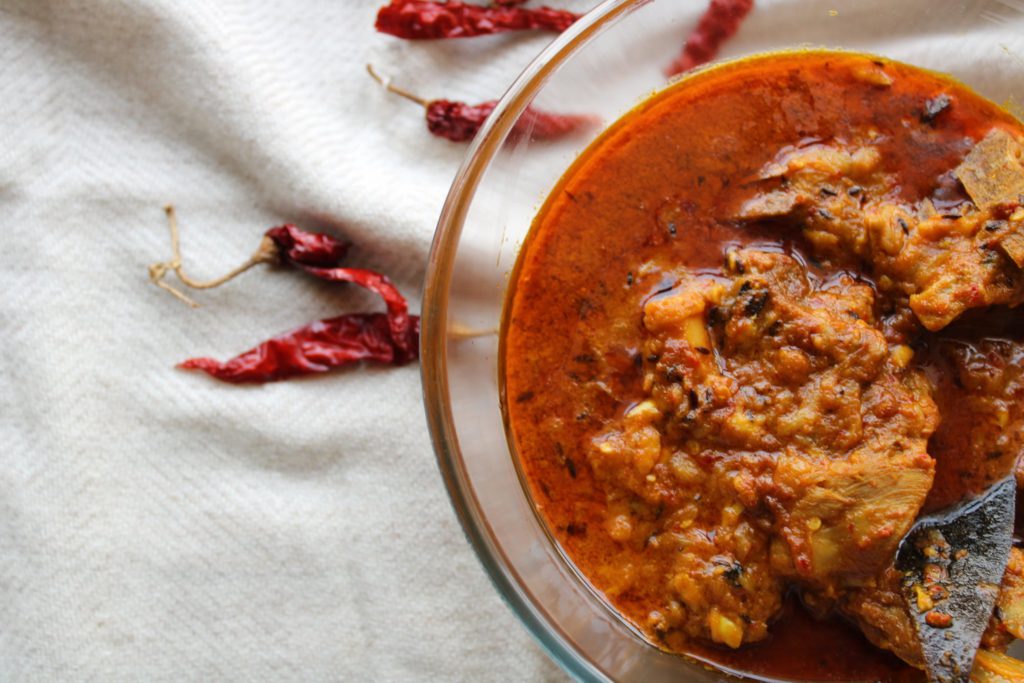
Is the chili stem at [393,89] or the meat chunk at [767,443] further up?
the chili stem at [393,89]

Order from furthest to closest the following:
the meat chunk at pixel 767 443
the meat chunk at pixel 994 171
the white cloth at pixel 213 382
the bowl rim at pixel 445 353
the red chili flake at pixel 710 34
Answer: the white cloth at pixel 213 382 → the red chili flake at pixel 710 34 → the bowl rim at pixel 445 353 → the meat chunk at pixel 994 171 → the meat chunk at pixel 767 443

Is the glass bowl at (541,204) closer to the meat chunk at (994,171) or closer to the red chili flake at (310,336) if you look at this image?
the meat chunk at (994,171)

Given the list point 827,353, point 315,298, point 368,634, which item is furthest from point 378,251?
point 827,353

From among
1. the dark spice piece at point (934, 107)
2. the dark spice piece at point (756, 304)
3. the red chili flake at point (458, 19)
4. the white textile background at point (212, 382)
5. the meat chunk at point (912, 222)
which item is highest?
the dark spice piece at point (934, 107)

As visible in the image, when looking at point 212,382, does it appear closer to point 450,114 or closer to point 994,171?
point 450,114

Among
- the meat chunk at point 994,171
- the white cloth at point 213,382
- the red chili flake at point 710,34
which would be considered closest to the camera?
the meat chunk at point 994,171

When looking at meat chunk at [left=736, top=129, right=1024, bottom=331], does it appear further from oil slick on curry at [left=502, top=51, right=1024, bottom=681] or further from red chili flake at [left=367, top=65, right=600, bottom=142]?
red chili flake at [left=367, top=65, right=600, bottom=142]

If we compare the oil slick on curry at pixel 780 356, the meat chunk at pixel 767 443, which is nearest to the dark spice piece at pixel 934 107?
the oil slick on curry at pixel 780 356

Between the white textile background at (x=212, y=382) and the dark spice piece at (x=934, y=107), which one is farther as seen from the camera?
the white textile background at (x=212, y=382)
